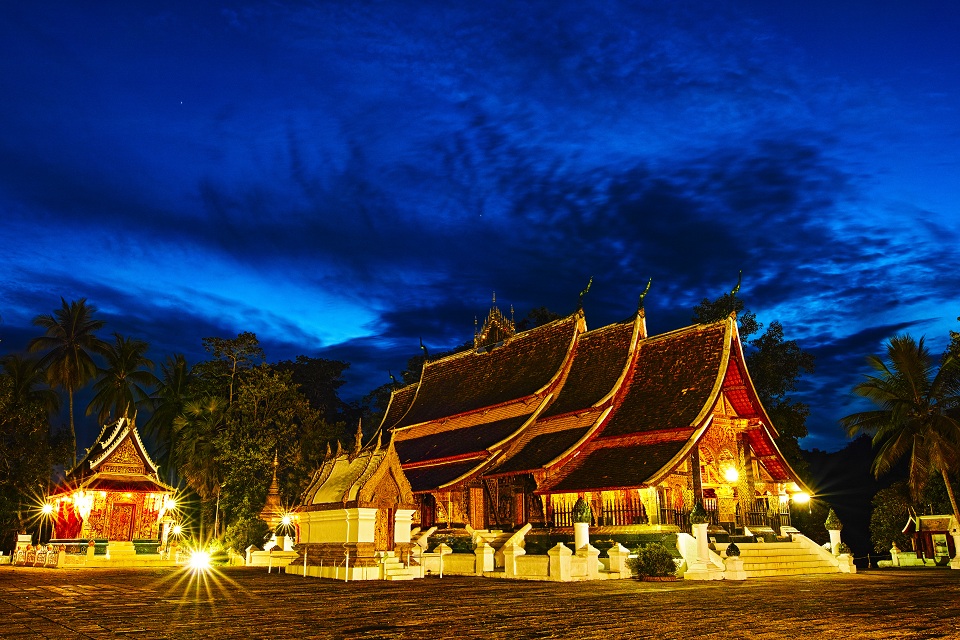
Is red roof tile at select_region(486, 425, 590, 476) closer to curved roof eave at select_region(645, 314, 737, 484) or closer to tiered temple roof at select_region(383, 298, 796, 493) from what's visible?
tiered temple roof at select_region(383, 298, 796, 493)

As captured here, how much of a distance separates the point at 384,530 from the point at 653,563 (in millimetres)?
5196

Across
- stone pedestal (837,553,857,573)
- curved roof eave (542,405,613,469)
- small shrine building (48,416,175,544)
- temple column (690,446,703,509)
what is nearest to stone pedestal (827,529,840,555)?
stone pedestal (837,553,857,573)

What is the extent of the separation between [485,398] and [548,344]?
9.08 feet

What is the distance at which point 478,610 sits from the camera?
8.79 meters

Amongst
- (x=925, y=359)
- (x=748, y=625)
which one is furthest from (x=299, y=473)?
(x=748, y=625)

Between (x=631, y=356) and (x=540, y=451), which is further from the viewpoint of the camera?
(x=631, y=356)

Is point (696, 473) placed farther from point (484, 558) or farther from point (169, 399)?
point (169, 399)

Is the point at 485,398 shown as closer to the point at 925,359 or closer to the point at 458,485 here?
the point at 458,485

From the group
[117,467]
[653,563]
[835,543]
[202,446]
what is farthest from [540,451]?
[117,467]

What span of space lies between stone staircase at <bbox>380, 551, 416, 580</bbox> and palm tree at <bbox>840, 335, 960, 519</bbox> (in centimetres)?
1642

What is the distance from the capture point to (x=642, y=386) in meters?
21.6

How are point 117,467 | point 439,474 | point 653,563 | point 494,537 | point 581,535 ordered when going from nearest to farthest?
1. point 653,563
2. point 581,535
3. point 494,537
4. point 439,474
5. point 117,467

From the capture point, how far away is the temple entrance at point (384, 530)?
1449 centimetres

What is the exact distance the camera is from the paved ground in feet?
22.2
